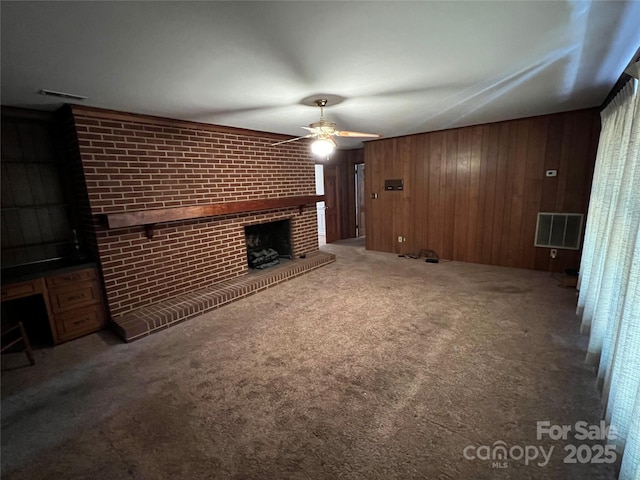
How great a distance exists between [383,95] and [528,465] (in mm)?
2843

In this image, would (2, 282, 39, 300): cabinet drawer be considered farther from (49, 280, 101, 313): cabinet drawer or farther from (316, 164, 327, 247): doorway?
(316, 164, 327, 247): doorway

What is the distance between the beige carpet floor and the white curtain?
0.66ft

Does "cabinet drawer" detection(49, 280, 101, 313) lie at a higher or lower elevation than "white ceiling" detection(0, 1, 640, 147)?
lower

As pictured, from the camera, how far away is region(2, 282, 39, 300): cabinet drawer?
2.30m

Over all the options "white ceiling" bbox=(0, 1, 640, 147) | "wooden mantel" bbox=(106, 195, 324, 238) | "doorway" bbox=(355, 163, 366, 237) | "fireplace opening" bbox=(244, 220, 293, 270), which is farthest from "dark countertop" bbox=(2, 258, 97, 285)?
"doorway" bbox=(355, 163, 366, 237)

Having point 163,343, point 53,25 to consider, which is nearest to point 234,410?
point 163,343

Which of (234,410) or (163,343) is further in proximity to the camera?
(163,343)

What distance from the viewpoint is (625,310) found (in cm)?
149

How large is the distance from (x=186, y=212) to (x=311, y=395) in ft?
7.92

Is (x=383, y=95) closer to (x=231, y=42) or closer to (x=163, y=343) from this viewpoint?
(x=231, y=42)

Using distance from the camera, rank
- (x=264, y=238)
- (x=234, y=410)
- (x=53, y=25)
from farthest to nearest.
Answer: (x=264, y=238) < (x=234, y=410) < (x=53, y=25)

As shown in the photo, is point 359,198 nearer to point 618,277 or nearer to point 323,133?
point 323,133

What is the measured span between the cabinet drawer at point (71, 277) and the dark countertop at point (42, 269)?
0.04 meters

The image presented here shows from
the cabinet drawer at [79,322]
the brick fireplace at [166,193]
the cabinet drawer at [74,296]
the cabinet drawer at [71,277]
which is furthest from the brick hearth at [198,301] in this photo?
the cabinet drawer at [71,277]
